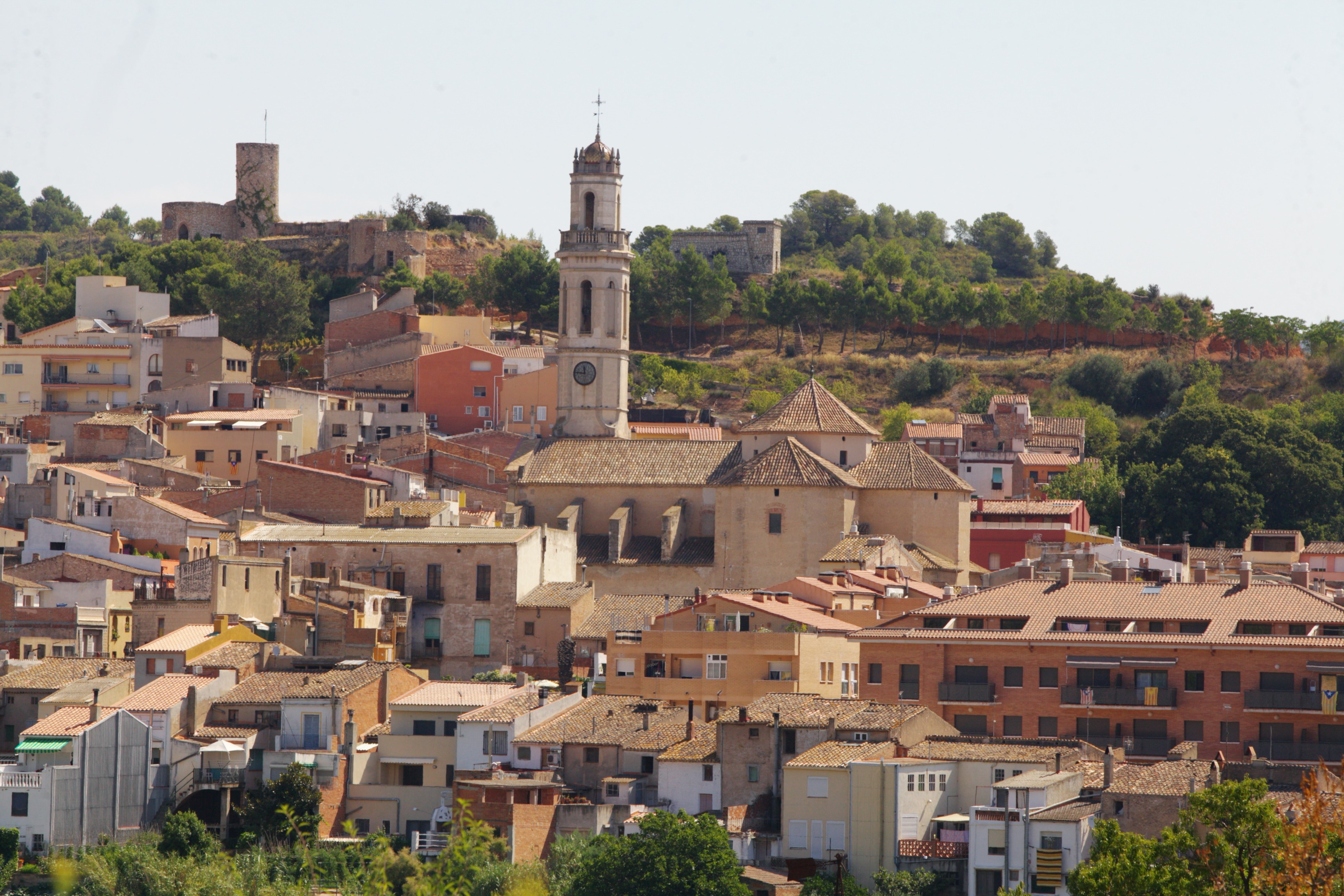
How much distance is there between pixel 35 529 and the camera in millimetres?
59531

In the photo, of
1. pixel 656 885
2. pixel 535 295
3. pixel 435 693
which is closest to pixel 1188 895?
pixel 656 885

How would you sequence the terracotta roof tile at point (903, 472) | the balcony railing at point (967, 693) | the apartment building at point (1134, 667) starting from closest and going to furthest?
the apartment building at point (1134, 667), the balcony railing at point (967, 693), the terracotta roof tile at point (903, 472)

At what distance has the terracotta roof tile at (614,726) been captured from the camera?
4316cm

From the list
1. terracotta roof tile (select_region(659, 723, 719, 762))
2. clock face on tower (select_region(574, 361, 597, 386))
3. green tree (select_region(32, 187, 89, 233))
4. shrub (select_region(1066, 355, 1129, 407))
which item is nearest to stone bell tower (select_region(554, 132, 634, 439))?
clock face on tower (select_region(574, 361, 597, 386))

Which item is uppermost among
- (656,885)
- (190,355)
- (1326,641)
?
(190,355)

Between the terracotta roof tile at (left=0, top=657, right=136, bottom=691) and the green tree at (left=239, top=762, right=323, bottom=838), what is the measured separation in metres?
6.86

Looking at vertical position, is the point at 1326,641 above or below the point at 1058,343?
below

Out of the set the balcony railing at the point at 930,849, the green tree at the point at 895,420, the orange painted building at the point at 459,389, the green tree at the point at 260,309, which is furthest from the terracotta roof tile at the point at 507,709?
the green tree at the point at 260,309

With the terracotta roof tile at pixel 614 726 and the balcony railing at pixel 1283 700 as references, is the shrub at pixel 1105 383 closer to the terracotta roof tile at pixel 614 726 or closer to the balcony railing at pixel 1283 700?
the terracotta roof tile at pixel 614 726

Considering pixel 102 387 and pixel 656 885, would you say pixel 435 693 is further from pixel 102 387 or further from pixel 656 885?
pixel 102 387

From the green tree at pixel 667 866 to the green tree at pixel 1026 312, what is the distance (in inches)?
2502

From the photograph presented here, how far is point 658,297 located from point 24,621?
160 feet

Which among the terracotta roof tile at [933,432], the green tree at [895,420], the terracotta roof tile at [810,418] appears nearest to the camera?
the terracotta roof tile at [810,418]

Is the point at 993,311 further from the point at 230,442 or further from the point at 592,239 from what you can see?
the point at 230,442
